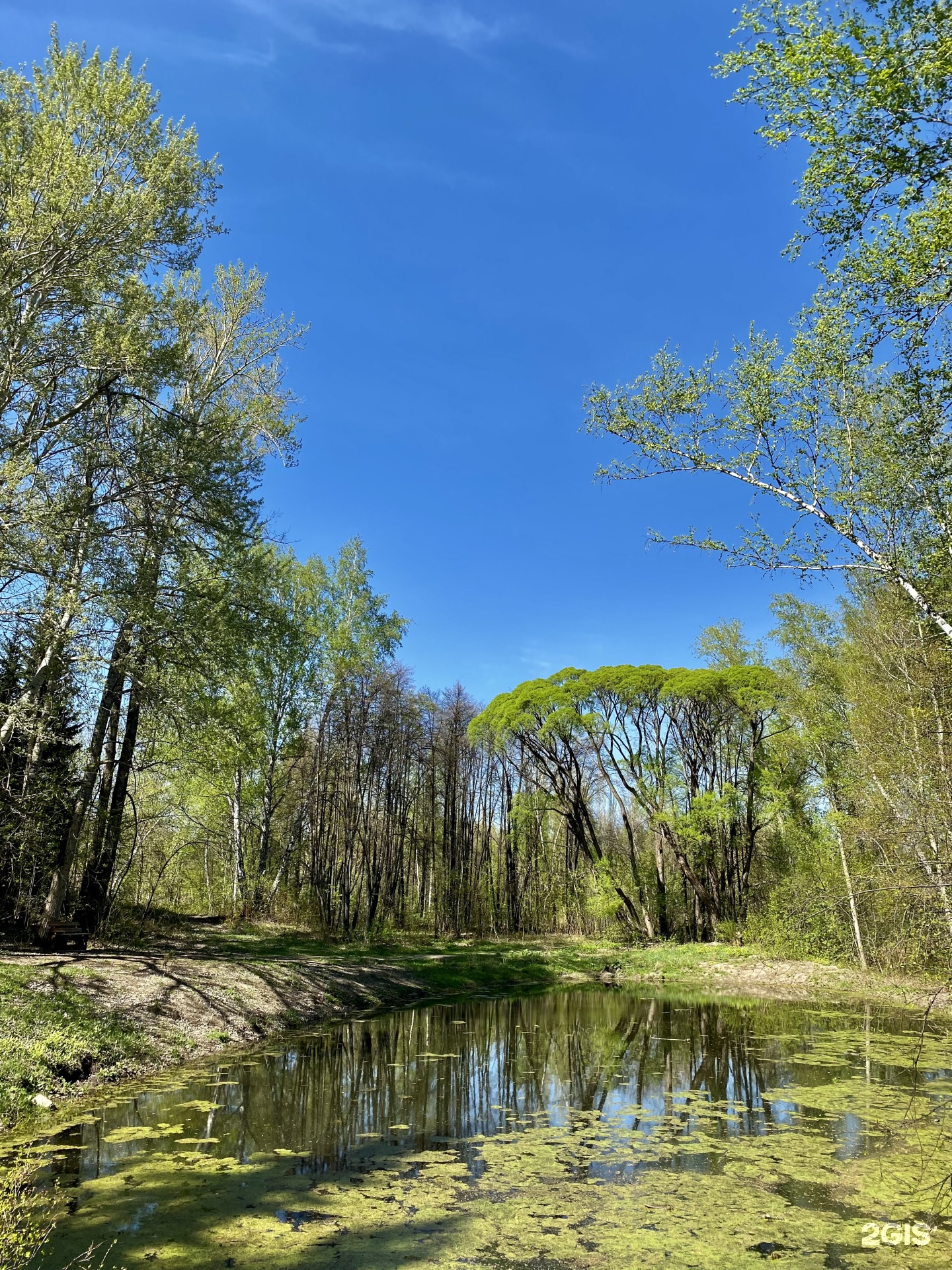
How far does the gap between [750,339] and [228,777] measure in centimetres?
2103

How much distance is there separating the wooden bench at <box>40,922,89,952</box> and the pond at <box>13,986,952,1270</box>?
13.6 ft

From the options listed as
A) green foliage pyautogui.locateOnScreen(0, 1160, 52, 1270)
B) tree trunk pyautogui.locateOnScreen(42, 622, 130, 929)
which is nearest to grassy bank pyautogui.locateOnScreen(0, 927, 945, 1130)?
tree trunk pyautogui.locateOnScreen(42, 622, 130, 929)

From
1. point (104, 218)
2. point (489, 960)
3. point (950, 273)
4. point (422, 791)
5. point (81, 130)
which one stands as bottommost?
point (489, 960)

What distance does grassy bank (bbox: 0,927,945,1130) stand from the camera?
746 centimetres

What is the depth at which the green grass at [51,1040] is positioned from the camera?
21.8 feet

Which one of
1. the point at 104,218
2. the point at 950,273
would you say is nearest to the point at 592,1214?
the point at 950,273

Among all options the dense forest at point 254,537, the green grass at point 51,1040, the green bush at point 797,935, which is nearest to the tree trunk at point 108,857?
the dense forest at point 254,537

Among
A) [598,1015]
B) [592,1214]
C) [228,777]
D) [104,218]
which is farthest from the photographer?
[228,777]

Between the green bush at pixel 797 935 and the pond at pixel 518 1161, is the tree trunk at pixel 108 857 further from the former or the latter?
the green bush at pixel 797 935

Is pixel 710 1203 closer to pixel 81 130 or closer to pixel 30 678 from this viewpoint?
pixel 30 678

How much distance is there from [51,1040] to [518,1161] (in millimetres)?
4896

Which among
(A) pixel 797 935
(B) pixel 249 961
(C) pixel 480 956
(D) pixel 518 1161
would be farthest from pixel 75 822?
(A) pixel 797 935

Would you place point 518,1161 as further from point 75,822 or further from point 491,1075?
point 75,822

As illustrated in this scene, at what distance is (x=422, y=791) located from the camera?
30109mm
